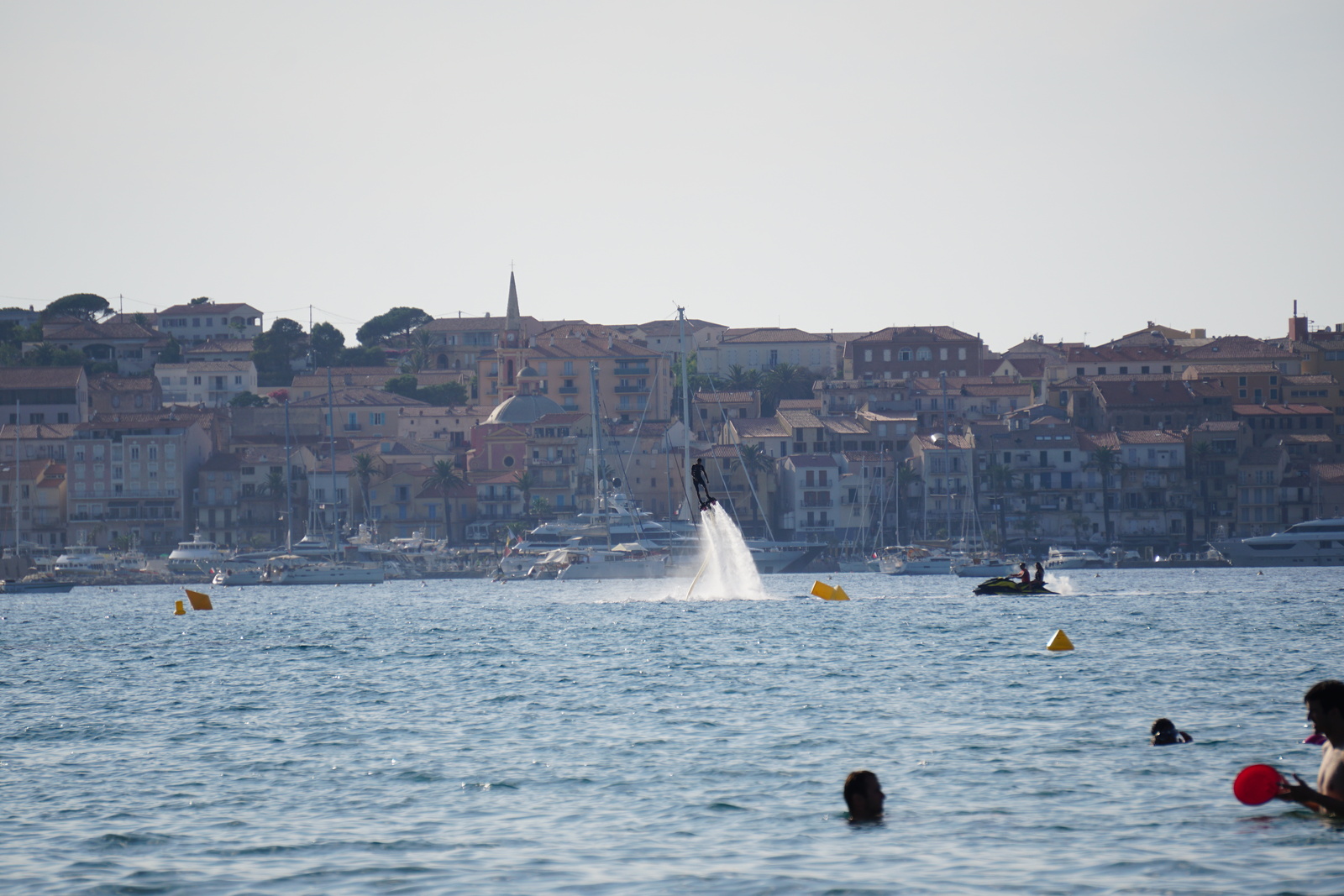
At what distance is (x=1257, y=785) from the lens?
1684 centimetres

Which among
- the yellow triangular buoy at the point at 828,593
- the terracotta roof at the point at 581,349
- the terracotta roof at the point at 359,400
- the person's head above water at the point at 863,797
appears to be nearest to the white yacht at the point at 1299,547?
the yellow triangular buoy at the point at 828,593

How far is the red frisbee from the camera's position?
55.0ft

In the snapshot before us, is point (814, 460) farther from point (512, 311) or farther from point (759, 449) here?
point (512, 311)

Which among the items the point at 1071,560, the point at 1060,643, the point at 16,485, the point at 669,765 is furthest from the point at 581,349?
the point at 669,765

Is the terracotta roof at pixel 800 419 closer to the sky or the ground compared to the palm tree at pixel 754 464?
closer to the sky

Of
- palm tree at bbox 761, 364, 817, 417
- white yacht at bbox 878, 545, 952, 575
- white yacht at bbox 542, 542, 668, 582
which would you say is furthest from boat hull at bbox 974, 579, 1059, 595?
palm tree at bbox 761, 364, 817, 417

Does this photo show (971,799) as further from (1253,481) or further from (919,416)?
(919,416)

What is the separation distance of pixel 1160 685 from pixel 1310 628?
19263 mm

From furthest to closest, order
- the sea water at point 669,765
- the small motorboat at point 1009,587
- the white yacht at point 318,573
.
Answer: the white yacht at point 318,573, the small motorboat at point 1009,587, the sea water at point 669,765

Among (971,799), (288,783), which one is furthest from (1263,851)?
(288,783)

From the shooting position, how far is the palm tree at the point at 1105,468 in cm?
13412

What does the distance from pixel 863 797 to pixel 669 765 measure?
507 centimetres

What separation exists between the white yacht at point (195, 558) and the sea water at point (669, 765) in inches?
3184

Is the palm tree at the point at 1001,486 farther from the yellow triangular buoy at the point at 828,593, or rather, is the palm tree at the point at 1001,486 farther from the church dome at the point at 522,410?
the yellow triangular buoy at the point at 828,593
